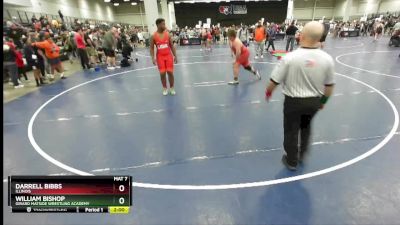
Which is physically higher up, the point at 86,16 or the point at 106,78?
the point at 86,16

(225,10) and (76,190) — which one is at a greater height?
(225,10)

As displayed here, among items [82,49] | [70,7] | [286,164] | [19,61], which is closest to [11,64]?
[19,61]

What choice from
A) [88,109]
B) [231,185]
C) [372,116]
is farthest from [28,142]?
[372,116]

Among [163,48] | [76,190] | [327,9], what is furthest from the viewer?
[327,9]

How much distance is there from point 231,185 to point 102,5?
41111 millimetres

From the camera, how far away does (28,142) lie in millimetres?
4598

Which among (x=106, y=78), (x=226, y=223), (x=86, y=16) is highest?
(x=86, y=16)

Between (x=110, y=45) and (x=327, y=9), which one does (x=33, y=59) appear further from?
(x=327, y=9)

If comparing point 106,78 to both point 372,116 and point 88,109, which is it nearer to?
point 88,109

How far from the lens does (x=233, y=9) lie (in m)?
39.0

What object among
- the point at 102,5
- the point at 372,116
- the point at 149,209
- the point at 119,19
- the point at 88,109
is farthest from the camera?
the point at 119,19
